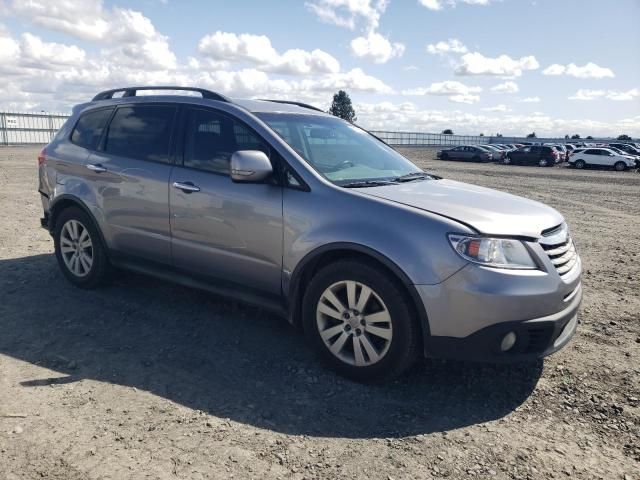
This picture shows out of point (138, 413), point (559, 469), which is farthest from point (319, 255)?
point (559, 469)

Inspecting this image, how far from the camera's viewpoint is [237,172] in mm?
3688

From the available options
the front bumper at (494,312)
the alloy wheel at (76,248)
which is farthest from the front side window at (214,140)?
the front bumper at (494,312)

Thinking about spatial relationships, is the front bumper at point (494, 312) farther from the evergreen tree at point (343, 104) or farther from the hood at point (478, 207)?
the evergreen tree at point (343, 104)

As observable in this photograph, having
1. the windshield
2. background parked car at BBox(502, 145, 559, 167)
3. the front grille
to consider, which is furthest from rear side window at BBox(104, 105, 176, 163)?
background parked car at BBox(502, 145, 559, 167)

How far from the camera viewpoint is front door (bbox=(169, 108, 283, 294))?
3.84 m

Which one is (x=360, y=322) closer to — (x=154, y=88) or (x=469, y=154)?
(x=154, y=88)

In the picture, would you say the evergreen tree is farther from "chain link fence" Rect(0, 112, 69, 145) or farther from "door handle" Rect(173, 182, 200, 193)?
"door handle" Rect(173, 182, 200, 193)

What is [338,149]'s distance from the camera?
4.34 metres

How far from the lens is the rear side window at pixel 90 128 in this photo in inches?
203

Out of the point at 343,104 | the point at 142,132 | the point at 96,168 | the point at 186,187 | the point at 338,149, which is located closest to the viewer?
the point at 186,187

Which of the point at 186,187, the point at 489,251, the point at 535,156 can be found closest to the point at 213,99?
the point at 186,187

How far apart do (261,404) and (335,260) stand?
1.06m

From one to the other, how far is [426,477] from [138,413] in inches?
67.5

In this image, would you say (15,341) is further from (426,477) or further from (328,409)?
(426,477)
